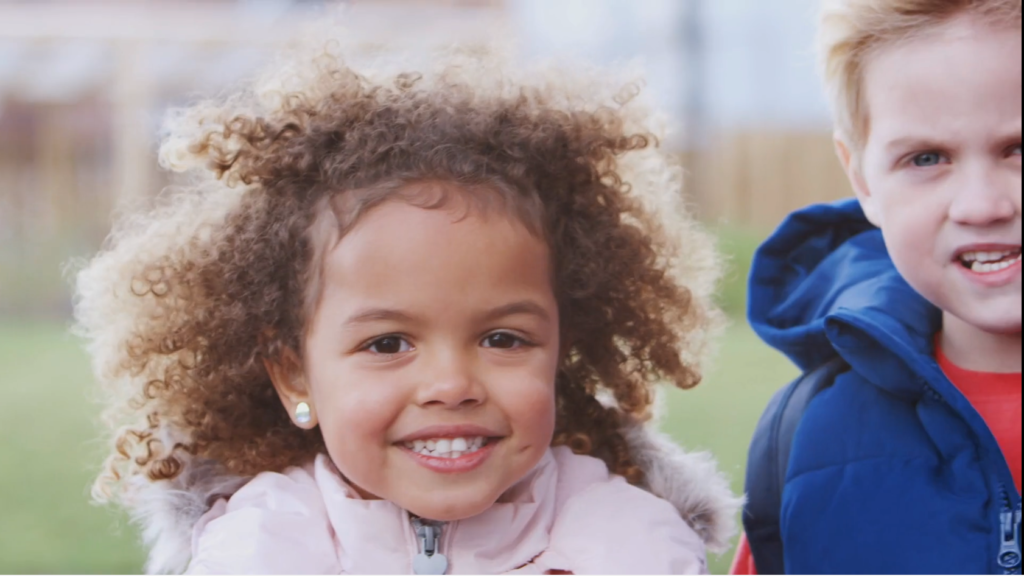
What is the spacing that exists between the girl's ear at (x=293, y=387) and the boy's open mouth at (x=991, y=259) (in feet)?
2.74

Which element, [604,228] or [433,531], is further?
[604,228]

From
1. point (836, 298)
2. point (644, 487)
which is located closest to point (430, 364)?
point (644, 487)

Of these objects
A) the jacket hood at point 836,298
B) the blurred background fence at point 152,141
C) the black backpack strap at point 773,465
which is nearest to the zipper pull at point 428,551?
the black backpack strap at point 773,465

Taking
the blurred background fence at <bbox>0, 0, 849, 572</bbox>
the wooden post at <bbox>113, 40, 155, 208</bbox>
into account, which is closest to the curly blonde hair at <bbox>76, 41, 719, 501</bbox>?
the blurred background fence at <bbox>0, 0, 849, 572</bbox>

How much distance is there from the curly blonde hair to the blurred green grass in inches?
7.8

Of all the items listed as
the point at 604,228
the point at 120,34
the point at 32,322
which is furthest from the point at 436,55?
the point at 32,322

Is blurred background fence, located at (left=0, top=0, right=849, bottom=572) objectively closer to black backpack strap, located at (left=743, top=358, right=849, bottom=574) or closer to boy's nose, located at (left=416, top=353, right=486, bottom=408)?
black backpack strap, located at (left=743, top=358, right=849, bottom=574)

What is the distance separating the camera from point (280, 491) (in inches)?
53.4

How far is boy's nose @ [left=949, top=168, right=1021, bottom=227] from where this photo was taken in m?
1.39

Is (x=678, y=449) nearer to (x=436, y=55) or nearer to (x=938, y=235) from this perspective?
(x=938, y=235)

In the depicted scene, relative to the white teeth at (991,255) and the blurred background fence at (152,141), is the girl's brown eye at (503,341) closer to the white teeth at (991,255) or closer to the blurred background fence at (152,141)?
the white teeth at (991,255)

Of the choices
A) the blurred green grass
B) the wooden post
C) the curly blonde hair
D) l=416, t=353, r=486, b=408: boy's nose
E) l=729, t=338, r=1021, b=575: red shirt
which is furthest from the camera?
the wooden post

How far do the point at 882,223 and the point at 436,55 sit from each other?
628mm

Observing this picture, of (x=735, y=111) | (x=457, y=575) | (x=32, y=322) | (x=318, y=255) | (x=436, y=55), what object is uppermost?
(x=735, y=111)
